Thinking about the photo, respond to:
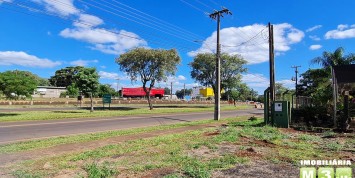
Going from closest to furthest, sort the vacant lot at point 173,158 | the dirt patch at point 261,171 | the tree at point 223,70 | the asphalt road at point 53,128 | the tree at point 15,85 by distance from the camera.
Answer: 1. the dirt patch at point 261,171
2. the vacant lot at point 173,158
3. the asphalt road at point 53,128
4. the tree at point 15,85
5. the tree at point 223,70

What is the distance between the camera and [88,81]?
33.5 m

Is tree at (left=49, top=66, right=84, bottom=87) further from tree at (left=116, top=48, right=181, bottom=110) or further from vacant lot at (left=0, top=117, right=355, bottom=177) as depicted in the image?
vacant lot at (left=0, top=117, right=355, bottom=177)

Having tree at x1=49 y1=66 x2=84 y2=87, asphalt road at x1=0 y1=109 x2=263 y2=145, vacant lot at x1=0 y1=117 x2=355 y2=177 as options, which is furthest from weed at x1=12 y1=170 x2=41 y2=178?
tree at x1=49 y1=66 x2=84 y2=87

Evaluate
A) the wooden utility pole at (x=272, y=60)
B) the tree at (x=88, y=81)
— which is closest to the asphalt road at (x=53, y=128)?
the wooden utility pole at (x=272, y=60)

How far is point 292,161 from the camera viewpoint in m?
7.95

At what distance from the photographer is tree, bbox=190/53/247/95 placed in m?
56.1

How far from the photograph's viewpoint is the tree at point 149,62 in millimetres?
40438

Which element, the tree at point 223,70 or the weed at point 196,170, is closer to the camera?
the weed at point 196,170

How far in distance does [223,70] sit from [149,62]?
1942cm

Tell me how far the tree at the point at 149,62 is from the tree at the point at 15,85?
15.4 meters

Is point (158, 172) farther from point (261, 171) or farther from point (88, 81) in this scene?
point (88, 81)

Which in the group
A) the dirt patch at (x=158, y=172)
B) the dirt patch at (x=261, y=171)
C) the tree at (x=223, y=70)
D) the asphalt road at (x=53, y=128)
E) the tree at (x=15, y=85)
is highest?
the tree at (x=223, y=70)

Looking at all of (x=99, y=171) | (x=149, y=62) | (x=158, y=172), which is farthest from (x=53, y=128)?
(x=149, y=62)
